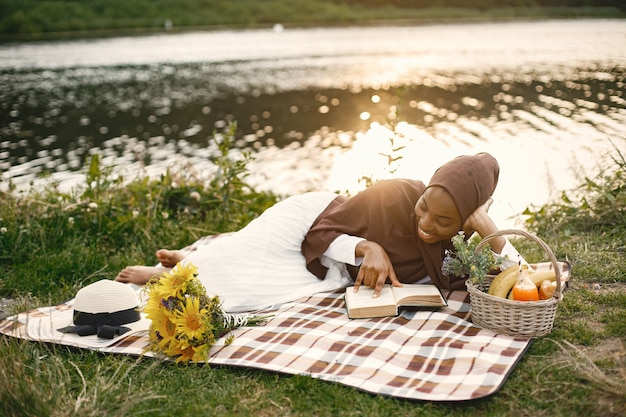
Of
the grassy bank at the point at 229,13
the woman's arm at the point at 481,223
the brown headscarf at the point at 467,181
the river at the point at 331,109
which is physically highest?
the grassy bank at the point at 229,13

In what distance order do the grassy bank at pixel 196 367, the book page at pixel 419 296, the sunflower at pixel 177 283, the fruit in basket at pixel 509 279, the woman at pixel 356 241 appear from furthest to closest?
the book page at pixel 419 296
the woman at pixel 356 241
the fruit in basket at pixel 509 279
the sunflower at pixel 177 283
the grassy bank at pixel 196 367

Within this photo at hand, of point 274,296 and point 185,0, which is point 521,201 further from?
point 185,0

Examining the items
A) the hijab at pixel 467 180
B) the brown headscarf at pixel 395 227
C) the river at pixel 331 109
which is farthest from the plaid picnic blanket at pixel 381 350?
the river at pixel 331 109

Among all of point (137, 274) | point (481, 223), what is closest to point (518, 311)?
point (481, 223)

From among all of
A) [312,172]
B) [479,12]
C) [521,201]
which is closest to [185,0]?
[479,12]

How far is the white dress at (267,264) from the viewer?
439cm

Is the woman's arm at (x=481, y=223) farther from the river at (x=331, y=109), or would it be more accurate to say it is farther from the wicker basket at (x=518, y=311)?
the river at (x=331, y=109)

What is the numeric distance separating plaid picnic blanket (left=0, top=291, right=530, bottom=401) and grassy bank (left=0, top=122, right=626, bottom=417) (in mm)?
72

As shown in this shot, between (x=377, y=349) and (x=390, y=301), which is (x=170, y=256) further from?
(x=377, y=349)

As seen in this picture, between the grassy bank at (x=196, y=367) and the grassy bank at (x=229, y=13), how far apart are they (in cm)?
3565

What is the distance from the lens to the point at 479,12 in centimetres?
5134

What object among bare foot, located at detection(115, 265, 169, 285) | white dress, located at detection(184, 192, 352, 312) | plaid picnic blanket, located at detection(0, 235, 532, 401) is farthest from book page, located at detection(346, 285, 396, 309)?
bare foot, located at detection(115, 265, 169, 285)

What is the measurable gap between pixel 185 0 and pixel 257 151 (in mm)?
37859

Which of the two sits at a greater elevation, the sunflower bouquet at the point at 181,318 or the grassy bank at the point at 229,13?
the grassy bank at the point at 229,13
